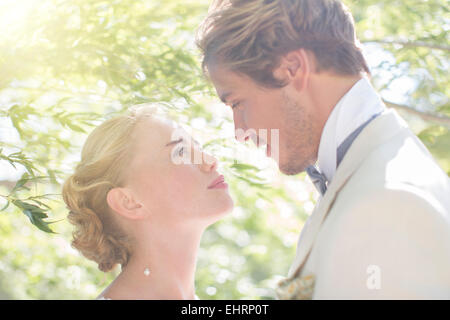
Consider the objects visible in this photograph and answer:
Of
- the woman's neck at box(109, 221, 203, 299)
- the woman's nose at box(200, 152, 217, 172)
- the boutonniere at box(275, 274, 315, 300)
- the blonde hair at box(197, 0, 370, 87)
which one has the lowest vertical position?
the woman's neck at box(109, 221, 203, 299)

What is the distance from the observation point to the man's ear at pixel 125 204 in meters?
2.55

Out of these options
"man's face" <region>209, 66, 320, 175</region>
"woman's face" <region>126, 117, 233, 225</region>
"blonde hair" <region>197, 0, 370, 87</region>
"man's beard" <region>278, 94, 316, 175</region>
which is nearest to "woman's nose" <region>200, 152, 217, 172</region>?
"woman's face" <region>126, 117, 233, 225</region>

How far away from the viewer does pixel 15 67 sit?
3.35 metres

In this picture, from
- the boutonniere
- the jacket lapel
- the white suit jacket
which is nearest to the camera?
the white suit jacket

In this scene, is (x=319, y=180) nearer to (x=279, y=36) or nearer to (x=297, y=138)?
(x=297, y=138)

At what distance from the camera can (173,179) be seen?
8.33ft

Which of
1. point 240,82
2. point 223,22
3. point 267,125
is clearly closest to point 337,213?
point 267,125

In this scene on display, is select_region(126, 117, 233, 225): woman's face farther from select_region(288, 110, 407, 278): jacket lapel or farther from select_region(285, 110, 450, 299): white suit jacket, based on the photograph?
select_region(285, 110, 450, 299): white suit jacket

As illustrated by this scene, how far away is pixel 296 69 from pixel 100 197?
112cm

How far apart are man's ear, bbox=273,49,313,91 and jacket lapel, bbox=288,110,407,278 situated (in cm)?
44

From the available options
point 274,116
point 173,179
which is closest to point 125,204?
point 173,179

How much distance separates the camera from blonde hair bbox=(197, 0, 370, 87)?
7.88 feet

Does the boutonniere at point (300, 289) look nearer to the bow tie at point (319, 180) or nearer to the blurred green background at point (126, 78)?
the bow tie at point (319, 180)

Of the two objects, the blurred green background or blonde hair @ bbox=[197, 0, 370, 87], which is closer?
blonde hair @ bbox=[197, 0, 370, 87]
